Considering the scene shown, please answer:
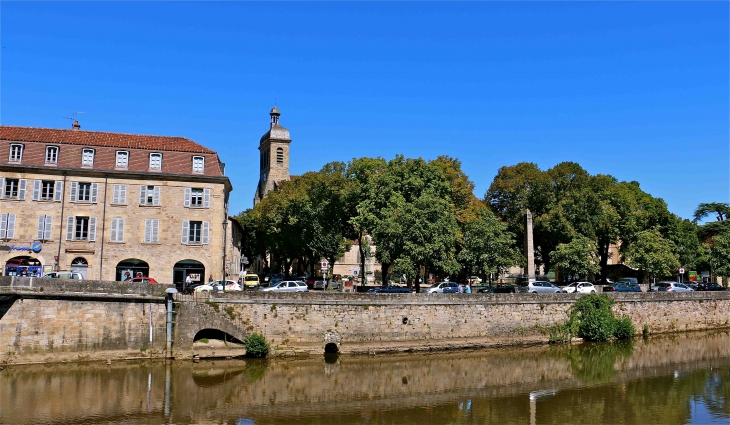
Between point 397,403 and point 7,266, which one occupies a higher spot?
point 7,266

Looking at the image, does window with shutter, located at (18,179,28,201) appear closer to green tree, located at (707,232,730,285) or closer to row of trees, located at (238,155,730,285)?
row of trees, located at (238,155,730,285)

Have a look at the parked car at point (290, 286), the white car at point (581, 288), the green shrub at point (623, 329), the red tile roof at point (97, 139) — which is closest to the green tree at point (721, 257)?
the white car at point (581, 288)

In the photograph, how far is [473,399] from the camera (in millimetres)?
22297

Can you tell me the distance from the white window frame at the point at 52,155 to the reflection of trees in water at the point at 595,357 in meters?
31.2

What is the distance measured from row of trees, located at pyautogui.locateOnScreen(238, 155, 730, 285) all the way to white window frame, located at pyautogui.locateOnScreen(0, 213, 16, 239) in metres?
21.6

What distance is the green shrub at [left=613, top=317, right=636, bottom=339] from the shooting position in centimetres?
3516

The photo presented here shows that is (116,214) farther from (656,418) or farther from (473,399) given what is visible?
(656,418)

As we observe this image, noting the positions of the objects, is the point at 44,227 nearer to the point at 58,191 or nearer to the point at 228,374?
the point at 58,191

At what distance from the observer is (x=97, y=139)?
120 feet

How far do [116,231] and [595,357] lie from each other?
28379 millimetres

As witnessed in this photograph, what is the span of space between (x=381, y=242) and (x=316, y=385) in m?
15.7

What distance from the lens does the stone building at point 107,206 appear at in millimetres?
34062

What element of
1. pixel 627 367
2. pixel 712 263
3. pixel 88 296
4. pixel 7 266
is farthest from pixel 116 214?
pixel 712 263

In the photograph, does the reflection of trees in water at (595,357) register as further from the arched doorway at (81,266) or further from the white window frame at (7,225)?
the white window frame at (7,225)
